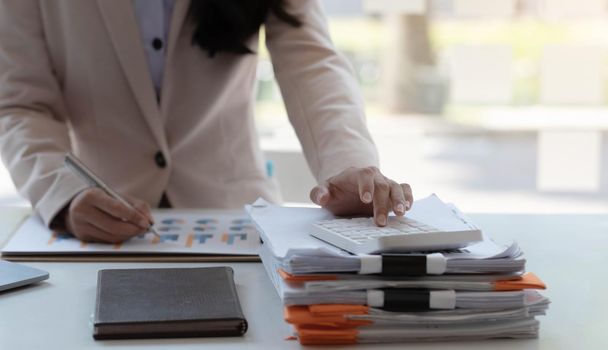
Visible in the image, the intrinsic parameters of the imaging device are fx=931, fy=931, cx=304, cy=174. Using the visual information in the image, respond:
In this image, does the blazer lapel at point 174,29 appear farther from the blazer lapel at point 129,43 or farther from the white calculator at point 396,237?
the white calculator at point 396,237

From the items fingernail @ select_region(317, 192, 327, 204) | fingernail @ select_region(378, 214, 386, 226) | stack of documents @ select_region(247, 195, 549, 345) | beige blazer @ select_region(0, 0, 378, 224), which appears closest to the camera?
stack of documents @ select_region(247, 195, 549, 345)

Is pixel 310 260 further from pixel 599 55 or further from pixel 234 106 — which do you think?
pixel 599 55

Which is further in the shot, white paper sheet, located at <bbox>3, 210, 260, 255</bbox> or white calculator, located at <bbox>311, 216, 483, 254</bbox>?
white paper sheet, located at <bbox>3, 210, 260, 255</bbox>

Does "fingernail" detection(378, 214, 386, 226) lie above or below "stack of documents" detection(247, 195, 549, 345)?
above

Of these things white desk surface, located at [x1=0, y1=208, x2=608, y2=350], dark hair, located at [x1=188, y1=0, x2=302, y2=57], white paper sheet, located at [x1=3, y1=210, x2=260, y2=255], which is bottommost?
white desk surface, located at [x1=0, y1=208, x2=608, y2=350]

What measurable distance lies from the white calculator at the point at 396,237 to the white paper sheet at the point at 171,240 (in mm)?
249

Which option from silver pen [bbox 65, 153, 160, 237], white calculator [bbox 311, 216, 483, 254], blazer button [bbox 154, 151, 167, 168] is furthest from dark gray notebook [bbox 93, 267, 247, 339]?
blazer button [bbox 154, 151, 167, 168]

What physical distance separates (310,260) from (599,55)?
2.50 m

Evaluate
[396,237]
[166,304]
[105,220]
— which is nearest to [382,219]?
[396,237]

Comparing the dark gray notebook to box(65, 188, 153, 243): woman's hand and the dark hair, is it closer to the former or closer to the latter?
box(65, 188, 153, 243): woman's hand

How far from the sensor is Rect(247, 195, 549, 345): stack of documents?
977 millimetres

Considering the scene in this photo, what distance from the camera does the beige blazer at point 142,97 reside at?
1657mm

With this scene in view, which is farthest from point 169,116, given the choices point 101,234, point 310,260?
point 310,260

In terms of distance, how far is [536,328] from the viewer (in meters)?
1.01
